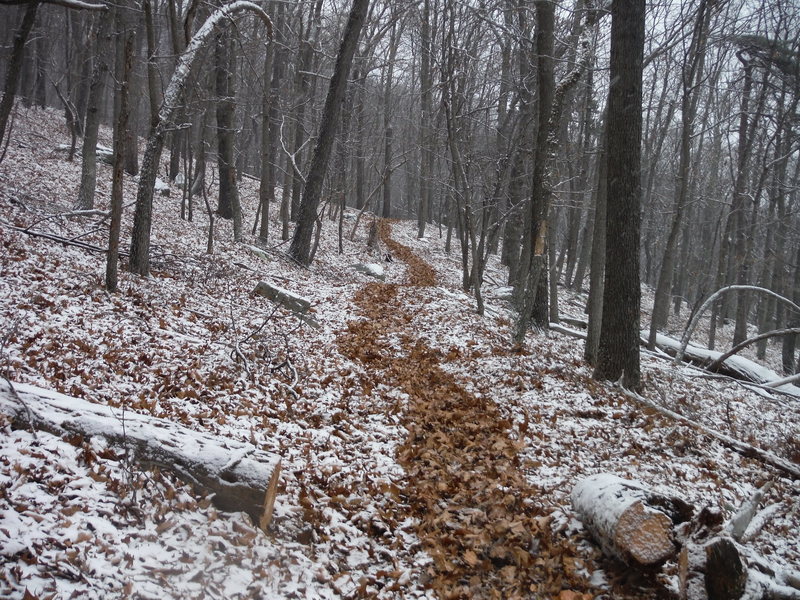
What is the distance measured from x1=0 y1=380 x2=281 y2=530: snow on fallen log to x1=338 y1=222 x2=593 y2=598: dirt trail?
4.39ft

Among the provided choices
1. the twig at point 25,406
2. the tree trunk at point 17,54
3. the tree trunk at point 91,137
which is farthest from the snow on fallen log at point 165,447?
the tree trunk at point 91,137

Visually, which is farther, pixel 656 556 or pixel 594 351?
pixel 594 351

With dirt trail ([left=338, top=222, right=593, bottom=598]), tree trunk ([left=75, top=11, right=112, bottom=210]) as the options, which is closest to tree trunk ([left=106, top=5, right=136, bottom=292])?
dirt trail ([left=338, top=222, right=593, bottom=598])

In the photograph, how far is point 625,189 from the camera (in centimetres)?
707

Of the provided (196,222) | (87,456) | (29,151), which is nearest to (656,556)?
(87,456)

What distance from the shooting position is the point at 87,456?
147 inches

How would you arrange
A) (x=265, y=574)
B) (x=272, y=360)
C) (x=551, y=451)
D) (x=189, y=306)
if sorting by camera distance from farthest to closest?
(x=189, y=306)
(x=272, y=360)
(x=551, y=451)
(x=265, y=574)

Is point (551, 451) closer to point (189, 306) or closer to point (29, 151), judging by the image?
point (189, 306)

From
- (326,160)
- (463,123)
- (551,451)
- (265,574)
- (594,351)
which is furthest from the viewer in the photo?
(463,123)

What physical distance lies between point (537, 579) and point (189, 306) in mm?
7044

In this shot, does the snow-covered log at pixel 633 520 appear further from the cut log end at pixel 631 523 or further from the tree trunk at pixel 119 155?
the tree trunk at pixel 119 155

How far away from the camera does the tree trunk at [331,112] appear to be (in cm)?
1338

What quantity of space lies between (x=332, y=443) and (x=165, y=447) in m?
1.87

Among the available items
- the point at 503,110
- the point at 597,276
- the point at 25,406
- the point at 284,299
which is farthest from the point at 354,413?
the point at 503,110
